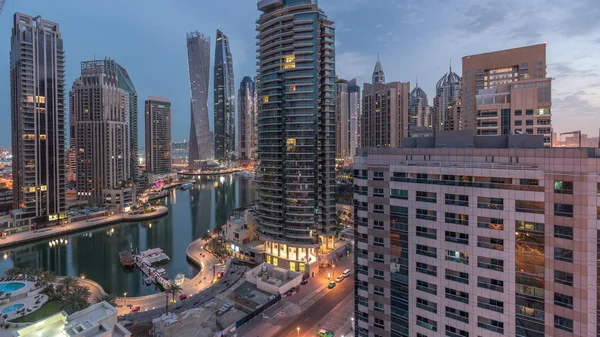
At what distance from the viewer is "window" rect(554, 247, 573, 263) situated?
1862 centimetres

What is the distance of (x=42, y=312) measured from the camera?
38.4 m

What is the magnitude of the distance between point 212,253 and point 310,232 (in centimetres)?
2283

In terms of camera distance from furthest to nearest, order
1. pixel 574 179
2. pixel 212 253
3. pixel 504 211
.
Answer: pixel 212 253 → pixel 504 211 → pixel 574 179

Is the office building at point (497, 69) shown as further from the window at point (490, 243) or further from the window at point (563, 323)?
the window at point (563, 323)

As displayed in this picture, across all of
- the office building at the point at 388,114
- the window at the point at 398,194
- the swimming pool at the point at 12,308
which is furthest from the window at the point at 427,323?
the office building at the point at 388,114

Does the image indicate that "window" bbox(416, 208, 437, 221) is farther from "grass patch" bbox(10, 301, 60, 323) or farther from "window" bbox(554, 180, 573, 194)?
"grass patch" bbox(10, 301, 60, 323)

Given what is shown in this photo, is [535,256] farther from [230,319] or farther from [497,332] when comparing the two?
[230,319]

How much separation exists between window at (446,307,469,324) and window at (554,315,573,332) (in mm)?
4892

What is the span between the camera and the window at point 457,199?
21.8 meters

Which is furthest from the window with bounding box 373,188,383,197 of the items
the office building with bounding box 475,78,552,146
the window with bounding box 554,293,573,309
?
the office building with bounding box 475,78,552,146

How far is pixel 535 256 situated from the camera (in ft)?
63.8

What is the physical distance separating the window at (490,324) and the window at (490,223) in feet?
20.4

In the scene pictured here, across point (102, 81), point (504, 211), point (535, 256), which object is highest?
point (102, 81)

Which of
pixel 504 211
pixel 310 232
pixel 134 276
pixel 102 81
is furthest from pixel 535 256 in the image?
pixel 102 81
